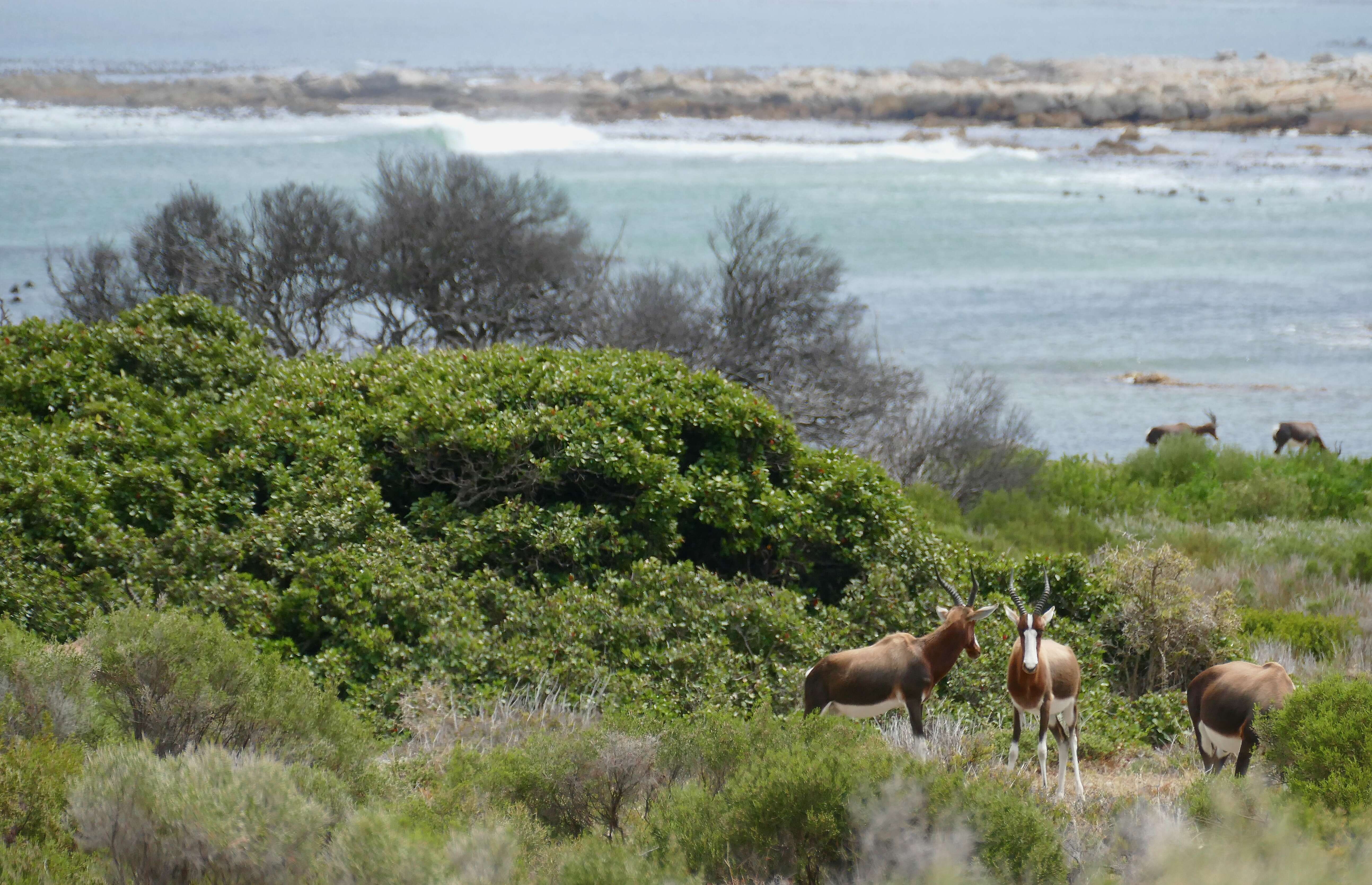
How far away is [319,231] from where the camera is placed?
18844mm

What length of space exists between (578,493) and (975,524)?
6.74 meters

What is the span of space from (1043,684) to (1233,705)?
89 centimetres

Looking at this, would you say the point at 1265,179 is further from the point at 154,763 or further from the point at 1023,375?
the point at 154,763

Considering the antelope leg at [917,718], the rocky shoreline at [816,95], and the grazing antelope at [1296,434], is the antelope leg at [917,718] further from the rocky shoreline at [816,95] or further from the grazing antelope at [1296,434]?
the rocky shoreline at [816,95]

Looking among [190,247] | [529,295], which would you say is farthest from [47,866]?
[190,247]

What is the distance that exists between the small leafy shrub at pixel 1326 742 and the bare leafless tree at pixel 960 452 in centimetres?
983

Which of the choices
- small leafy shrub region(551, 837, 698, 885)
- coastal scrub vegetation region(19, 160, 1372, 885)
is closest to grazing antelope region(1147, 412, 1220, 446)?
coastal scrub vegetation region(19, 160, 1372, 885)

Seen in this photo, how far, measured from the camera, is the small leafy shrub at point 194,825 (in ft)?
11.8

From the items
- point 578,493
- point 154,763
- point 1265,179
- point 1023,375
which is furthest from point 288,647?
point 1265,179

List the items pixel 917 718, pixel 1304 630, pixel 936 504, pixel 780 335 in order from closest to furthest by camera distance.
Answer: pixel 917 718 < pixel 1304 630 < pixel 936 504 < pixel 780 335

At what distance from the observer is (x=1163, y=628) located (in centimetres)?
820

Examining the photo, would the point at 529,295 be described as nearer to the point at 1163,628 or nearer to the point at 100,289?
the point at 100,289

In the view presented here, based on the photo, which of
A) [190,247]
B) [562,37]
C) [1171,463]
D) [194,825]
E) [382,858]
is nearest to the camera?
[382,858]

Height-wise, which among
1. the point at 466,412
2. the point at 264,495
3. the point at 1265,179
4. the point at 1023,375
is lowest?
the point at 1023,375
